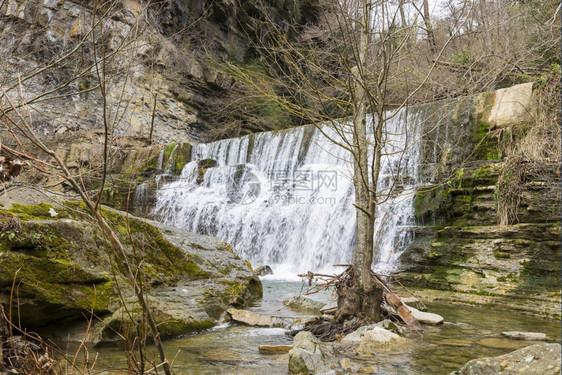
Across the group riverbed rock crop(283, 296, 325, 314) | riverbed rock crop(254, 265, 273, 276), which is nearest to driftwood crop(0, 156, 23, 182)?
riverbed rock crop(283, 296, 325, 314)

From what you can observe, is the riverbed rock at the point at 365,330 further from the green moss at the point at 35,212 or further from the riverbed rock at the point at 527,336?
the green moss at the point at 35,212

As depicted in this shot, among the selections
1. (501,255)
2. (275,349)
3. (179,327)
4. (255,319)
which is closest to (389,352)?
(275,349)

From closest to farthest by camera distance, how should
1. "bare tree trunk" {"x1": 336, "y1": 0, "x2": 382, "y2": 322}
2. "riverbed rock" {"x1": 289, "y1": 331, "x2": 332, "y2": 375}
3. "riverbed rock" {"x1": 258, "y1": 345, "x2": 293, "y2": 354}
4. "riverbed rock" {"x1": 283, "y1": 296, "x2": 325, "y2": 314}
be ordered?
"riverbed rock" {"x1": 289, "y1": 331, "x2": 332, "y2": 375}, "riverbed rock" {"x1": 258, "y1": 345, "x2": 293, "y2": 354}, "bare tree trunk" {"x1": 336, "y1": 0, "x2": 382, "y2": 322}, "riverbed rock" {"x1": 283, "y1": 296, "x2": 325, "y2": 314}

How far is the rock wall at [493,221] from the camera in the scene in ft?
19.5

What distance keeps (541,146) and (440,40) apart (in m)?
8.39

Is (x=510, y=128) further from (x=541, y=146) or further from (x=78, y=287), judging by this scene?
(x=78, y=287)

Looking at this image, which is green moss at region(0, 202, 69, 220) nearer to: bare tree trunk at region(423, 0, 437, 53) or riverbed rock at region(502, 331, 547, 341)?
bare tree trunk at region(423, 0, 437, 53)

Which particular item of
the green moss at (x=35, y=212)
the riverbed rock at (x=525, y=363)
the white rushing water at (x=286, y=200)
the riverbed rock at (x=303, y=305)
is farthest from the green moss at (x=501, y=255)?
the green moss at (x=35, y=212)

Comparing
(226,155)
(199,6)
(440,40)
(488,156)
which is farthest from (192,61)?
(488,156)

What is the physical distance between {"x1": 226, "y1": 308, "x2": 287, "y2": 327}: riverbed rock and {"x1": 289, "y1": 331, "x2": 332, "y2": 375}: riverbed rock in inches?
47.1

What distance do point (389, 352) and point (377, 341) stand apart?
134 millimetres

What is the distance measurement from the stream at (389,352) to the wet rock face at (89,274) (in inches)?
12.0

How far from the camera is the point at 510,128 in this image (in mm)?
7828

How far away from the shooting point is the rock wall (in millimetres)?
5949
